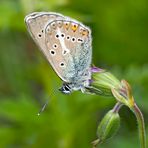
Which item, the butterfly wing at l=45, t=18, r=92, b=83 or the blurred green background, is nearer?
the butterfly wing at l=45, t=18, r=92, b=83

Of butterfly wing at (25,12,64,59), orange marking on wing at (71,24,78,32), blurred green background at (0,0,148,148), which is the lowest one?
blurred green background at (0,0,148,148)

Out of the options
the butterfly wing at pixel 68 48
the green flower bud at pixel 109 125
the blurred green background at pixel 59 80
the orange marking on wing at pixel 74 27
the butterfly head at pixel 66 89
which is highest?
the orange marking on wing at pixel 74 27

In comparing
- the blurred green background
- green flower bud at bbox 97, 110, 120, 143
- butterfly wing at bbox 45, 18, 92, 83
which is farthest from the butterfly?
the blurred green background

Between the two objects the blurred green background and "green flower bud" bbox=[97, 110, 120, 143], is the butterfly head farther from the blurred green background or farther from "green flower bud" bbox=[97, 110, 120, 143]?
the blurred green background

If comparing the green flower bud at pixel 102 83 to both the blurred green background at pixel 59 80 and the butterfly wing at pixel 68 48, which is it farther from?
the blurred green background at pixel 59 80

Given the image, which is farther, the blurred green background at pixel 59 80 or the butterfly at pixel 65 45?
the blurred green background at pixel 59 80

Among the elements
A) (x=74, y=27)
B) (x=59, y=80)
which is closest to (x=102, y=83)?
(x=74, y=27)

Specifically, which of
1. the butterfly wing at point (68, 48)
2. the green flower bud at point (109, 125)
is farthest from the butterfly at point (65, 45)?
the green flower bud at point (109, 125)
